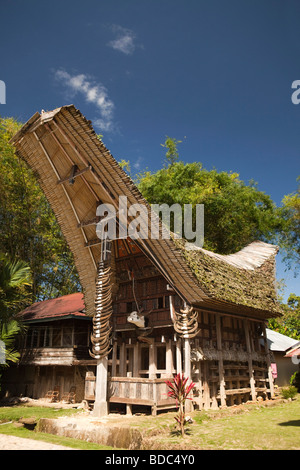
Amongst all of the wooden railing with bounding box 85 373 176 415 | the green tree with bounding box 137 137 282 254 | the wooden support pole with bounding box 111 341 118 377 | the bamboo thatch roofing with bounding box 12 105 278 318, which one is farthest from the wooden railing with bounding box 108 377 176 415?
the green tree with bounding box 137 137 282 254

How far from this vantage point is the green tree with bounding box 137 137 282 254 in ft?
84.0

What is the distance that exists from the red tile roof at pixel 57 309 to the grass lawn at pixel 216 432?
550cm

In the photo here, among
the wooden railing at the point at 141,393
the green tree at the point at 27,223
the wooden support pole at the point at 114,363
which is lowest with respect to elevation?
the wooden railing at the point at 141,393

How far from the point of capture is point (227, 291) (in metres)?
12.4

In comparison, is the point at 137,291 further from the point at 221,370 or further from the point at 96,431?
the point at 96,431

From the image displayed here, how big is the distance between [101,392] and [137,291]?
12.6 ft

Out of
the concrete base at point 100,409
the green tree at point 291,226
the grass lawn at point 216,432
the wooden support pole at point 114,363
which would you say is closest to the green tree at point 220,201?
the green tree at point 291,226

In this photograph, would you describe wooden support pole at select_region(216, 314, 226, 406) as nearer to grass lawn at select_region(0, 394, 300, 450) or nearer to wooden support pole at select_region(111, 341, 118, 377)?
grass lawn at select_region(0, 394, 300, 450)

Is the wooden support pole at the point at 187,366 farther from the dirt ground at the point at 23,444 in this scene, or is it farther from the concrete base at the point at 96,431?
the dirt ground at the point at 23,444

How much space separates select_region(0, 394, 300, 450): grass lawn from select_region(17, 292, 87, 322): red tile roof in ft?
18.0

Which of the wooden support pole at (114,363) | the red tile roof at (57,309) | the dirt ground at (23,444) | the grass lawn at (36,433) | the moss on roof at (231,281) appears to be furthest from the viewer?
the red tile roof at (57,309)

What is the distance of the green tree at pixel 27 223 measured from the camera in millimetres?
24172
